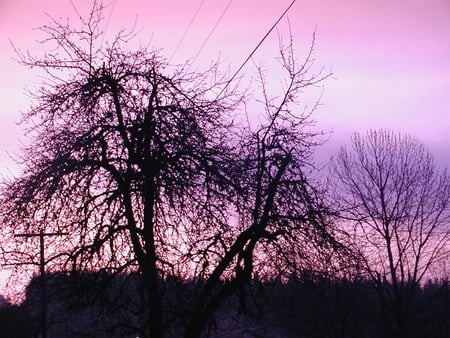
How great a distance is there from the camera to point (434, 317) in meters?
25.9

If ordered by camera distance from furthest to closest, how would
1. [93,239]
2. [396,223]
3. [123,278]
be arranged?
[396,223] → [123,278] → [93,239]

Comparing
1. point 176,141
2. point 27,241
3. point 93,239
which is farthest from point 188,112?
point 27,241

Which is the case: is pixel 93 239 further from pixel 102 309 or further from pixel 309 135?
pixel 309 135

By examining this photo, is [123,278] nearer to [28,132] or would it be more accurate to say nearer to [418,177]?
[28,132]

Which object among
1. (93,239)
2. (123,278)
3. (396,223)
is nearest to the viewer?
(93,239)

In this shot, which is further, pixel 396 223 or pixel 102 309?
pixel 396 223

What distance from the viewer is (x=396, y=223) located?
2505cm

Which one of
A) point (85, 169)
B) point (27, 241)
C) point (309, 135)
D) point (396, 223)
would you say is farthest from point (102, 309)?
point (396, 223)

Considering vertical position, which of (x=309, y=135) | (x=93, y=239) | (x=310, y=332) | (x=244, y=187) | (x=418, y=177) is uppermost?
(x=418, y=177)

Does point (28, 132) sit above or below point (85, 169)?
above

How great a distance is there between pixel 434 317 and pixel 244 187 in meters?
17.9

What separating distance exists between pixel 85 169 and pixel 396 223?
17010 mm

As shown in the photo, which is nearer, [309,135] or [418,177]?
[309,135]

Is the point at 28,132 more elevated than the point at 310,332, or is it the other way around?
the point at 28,132
